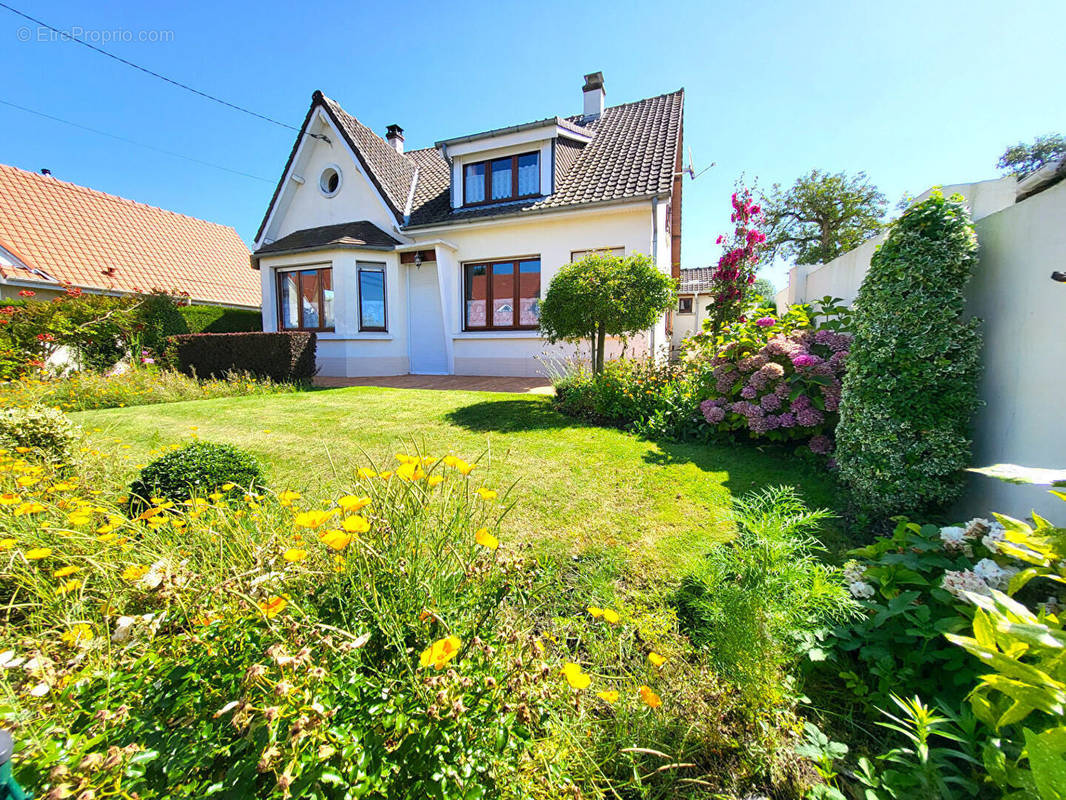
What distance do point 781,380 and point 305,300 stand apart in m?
12.6

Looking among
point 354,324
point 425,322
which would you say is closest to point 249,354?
point 354,324

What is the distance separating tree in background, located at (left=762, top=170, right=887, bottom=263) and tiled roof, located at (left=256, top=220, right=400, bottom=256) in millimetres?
26726

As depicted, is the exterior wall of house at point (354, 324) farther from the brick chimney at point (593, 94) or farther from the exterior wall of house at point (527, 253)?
the brick chimney at point (593, 94)

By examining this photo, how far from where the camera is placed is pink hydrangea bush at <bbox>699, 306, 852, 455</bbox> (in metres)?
4.14

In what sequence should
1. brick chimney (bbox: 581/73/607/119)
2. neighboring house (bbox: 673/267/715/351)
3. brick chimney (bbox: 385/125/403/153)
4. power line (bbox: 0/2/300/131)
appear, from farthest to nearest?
neighboring house (bbox: 673/267/715/351) → brick chimney (bbox: 385/125/403/153) → brick chimney (bbox: 581/73/607/119) → power line (bbox: 0/2/300/131)

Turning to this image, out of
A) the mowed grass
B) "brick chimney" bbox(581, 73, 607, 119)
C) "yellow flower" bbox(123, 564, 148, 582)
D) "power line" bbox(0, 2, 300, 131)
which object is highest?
"brick chimney" bbox(581, 73, 607, 119)

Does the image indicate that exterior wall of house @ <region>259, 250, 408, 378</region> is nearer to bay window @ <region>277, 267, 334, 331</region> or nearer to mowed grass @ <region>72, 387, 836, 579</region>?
bay window @ <region>277, 267, 334, 331</region>

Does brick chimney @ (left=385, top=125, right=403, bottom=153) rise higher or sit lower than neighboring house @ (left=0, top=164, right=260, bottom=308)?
higher

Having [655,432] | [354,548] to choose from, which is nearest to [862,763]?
[354,548]

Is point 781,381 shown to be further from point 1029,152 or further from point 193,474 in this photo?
point 1029,152

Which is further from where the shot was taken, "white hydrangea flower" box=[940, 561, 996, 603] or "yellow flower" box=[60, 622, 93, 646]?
"white hydrangea flower" box=[940, 561, 996, 603]

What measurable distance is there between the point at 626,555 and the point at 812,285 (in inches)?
296

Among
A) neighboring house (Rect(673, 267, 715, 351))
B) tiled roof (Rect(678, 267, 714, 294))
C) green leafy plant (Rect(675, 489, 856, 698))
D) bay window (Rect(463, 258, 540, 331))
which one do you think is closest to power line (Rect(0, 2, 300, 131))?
bay window (Rect(463, 258, 540, 331))

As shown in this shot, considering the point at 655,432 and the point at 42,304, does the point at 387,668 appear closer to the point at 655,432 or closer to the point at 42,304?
the point at 655,432
